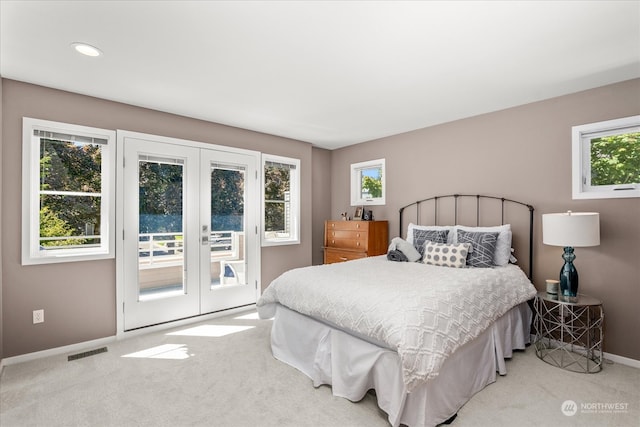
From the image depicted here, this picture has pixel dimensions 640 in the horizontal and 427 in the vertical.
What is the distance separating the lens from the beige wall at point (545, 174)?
9.16 feet

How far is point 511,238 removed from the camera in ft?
11.2

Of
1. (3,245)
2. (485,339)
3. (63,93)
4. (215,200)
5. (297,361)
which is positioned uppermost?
(63,93)

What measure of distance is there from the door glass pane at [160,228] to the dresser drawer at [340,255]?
86.1 inches

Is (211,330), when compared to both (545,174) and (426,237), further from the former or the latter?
(545,174)

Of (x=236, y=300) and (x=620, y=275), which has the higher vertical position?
(x=620, y=275)

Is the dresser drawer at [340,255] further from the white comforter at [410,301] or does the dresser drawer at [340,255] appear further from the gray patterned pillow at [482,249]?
the gray patterned pillow at [482,249]

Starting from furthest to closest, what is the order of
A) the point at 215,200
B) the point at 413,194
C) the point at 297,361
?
the point at 413,194
the point at 215,200
the point at 297,361

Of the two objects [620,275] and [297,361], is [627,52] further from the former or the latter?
[297,361]

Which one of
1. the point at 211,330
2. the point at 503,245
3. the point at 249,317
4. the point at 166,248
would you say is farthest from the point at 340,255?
the point at 166,248

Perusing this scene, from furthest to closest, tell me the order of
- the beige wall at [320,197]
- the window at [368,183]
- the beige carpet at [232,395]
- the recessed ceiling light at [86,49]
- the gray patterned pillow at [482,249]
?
the beige wall at [320,197] → the window at [368,183] → the gray patterned pillow at [482,249] → the recessed ceiling light at [86,49] → the beige carpet at [232,395]

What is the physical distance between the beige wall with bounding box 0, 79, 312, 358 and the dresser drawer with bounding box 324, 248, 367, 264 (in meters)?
2.79

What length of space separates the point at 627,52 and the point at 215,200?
4231mm

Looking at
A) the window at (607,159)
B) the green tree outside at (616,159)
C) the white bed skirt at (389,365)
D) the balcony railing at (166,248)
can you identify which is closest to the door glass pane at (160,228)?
the balcony railing at (166,248)

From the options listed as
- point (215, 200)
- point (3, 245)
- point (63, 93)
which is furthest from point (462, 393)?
point (63, 93)
